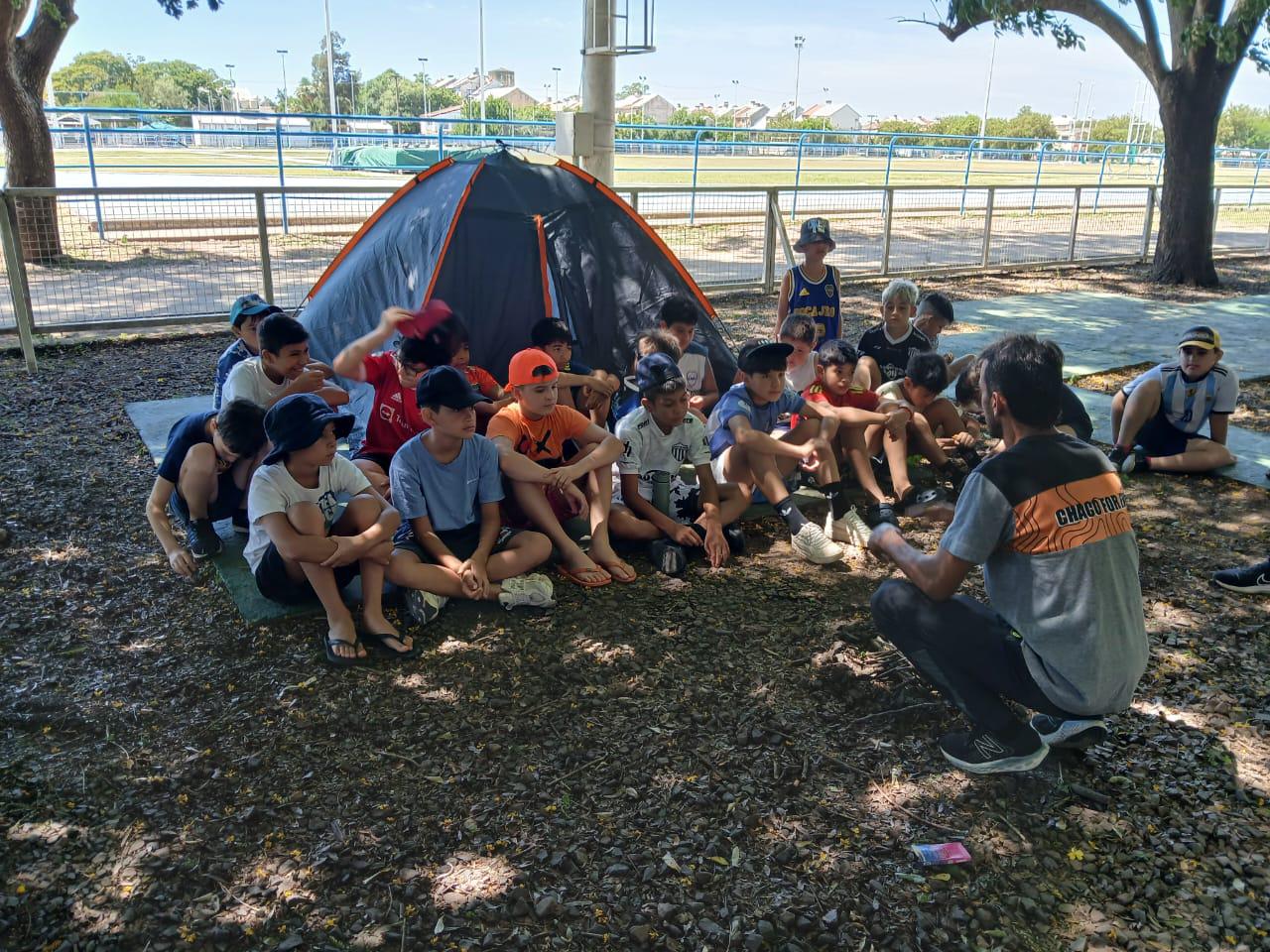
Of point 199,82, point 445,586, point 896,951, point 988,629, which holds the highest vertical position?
point 199,82

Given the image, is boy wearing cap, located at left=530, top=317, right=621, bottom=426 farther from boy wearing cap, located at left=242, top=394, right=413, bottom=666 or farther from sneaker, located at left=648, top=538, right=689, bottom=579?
boy wearing cap, located at left=242, top=394, right=413, bottom=666

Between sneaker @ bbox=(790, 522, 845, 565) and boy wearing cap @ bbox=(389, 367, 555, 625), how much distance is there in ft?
3.97

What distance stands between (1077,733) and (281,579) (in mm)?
2907

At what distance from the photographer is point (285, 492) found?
3.69m

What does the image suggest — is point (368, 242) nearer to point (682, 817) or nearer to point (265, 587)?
point (265, 587)

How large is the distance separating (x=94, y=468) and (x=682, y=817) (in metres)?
4.42

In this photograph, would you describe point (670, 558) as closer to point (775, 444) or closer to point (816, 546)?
point (816, 546)

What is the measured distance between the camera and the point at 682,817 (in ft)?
9.52

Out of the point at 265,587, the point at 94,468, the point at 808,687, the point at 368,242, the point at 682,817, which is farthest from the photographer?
the point at 368,242

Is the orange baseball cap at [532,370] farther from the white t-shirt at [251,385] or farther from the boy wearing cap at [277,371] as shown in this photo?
A: the white t-shirt at [251,385]

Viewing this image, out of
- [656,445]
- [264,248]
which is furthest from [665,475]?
[264,248]

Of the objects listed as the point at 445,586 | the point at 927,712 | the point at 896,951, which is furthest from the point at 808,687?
the point at 445,586

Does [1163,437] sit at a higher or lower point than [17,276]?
lower

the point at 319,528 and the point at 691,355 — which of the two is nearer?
the point at 319,528
